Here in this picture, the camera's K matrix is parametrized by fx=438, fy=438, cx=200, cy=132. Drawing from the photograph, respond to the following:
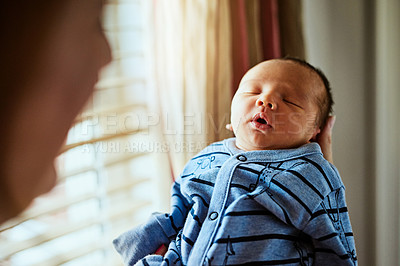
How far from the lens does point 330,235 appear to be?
994 millimetres

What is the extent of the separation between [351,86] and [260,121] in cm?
71

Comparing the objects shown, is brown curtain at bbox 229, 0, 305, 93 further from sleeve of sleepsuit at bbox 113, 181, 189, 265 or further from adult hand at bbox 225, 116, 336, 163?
sleeve of sleepsuit at bbox 113, 181, 189, 265

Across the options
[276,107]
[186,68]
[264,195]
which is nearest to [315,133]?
[276,107]

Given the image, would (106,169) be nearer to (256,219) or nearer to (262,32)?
(256,219)

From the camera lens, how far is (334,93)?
172 centimetres

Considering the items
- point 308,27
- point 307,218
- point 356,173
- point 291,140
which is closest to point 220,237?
point 307,218

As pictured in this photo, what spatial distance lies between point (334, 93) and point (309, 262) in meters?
0.88

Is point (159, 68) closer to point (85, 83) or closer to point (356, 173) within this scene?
point (85, 83)

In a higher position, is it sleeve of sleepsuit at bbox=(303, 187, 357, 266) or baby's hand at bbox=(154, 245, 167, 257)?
sleeve of sleepsuit at bbox=(303, 187, 357, 266)

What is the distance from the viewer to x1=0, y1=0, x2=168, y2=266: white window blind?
1.17m

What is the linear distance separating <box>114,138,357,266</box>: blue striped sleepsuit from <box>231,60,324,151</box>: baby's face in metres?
0.04

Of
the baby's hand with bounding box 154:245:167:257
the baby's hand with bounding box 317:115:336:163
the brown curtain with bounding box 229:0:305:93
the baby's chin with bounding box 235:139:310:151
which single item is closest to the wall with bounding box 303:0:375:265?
the brown curtain with bounding box 229:0:305:93

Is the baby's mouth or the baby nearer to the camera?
the baby

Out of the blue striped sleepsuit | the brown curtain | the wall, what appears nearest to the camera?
the blue striped sleepsuit
